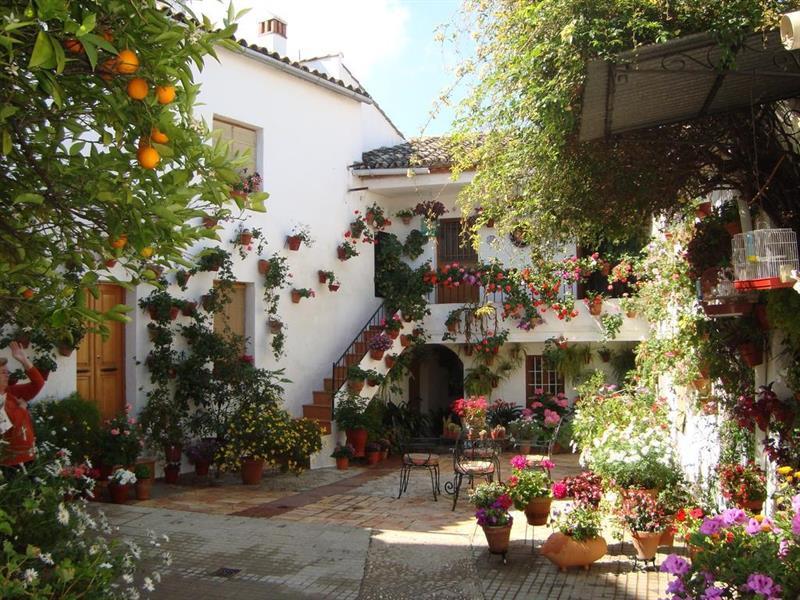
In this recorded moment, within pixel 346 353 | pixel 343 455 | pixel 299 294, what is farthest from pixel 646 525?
pixel 346 353

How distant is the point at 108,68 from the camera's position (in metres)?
3.28

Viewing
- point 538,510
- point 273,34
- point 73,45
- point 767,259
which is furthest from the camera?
point 273,34

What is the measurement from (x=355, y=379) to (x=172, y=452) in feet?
11.8

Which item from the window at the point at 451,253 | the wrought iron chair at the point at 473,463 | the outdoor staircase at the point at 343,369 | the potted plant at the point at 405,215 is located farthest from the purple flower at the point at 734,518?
the potted plant at the point at 405,215

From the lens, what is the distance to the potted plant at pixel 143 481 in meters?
9.20

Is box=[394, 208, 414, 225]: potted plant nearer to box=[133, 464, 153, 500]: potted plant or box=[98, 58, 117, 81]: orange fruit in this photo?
box=[133, 464, 153, 500]: potted plant

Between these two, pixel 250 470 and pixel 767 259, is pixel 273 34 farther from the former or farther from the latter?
pixel 767 259

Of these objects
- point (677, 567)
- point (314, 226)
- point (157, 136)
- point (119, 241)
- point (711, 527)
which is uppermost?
point (314, 226)

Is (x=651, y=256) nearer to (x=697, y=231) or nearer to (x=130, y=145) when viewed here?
(x=697, y=231)

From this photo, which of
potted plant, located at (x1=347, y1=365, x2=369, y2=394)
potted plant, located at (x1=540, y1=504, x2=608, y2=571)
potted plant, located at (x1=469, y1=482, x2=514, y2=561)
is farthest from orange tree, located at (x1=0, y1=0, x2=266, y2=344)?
potted plant, located at (x1=347, y1=365, x2=369, y2=394)

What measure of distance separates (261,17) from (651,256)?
927 centimetres

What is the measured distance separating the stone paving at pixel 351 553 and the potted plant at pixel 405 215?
7.06m

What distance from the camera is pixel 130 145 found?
11.8 feet

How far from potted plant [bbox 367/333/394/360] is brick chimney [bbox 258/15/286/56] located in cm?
573
